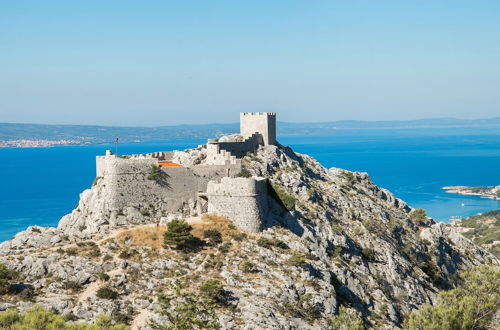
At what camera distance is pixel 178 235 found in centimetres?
4075

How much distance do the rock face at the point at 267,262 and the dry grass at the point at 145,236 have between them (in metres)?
0.07

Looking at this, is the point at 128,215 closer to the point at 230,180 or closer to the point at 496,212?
the point at 230,180

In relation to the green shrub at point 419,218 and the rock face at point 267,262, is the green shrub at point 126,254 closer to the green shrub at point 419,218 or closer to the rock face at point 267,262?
the rock face at point 267,262

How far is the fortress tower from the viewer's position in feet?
206

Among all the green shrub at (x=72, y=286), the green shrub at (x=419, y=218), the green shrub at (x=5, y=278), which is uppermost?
the green shrub at (x=5, y=278)

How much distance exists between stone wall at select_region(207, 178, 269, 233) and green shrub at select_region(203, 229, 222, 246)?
2.35 metres

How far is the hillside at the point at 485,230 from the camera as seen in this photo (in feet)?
347

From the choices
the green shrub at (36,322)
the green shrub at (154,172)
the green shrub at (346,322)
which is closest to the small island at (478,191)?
the green shrub at (154,172)

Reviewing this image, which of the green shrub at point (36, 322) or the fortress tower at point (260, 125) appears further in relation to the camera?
the fortress tower at point (260, 125)

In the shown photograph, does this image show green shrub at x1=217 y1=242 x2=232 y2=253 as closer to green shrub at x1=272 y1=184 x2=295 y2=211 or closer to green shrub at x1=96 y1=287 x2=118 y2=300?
green shrub at x1=96 y1=287 x2=118 y2=300

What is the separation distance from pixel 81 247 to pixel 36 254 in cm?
290

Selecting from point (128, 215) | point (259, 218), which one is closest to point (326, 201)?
point (259, 218)

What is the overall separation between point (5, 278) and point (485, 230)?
104 m

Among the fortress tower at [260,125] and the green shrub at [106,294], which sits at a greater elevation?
the fortress tower at [260,125]
